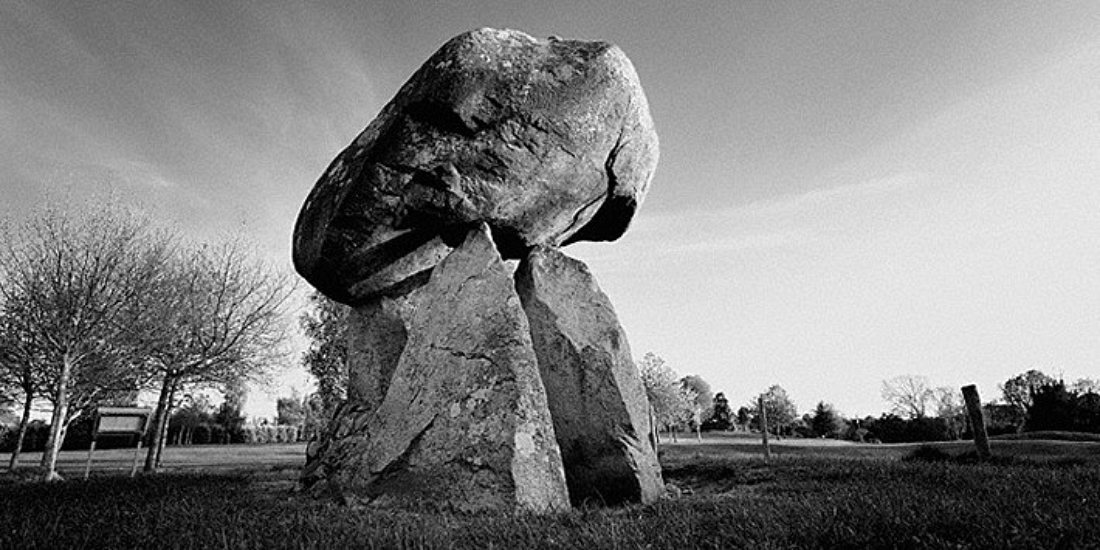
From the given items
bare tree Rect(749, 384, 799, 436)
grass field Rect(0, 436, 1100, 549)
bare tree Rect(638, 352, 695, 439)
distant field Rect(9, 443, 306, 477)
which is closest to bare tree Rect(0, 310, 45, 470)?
distant field Rect(9, 443, 306, 477)

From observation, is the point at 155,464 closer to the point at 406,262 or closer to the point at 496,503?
the point at 406,262

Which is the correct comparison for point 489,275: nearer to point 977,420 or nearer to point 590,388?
point 590,388

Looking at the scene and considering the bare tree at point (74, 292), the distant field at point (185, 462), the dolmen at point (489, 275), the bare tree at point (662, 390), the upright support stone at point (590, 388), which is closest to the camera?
the dolmen at point (489, 275)

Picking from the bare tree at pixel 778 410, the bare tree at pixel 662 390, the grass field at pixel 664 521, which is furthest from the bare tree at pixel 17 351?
the bare tree at pixel 778 410

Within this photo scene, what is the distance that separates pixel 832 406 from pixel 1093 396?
29.8 m

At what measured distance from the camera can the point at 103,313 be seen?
650 inches

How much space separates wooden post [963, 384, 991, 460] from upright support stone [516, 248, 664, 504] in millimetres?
7574

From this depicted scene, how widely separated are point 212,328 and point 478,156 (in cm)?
1889

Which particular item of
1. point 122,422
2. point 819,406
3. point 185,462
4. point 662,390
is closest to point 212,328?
point 122,422

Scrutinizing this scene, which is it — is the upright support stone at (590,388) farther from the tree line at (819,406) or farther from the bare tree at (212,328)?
the bare tree at (212,328)

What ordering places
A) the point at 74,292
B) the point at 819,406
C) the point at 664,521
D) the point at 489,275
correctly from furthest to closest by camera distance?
the point at 819,406
the point at 74,292
the point at 489,275
the point at 664,521

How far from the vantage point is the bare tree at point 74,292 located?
16359mm

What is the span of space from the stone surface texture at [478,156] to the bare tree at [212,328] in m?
14.9

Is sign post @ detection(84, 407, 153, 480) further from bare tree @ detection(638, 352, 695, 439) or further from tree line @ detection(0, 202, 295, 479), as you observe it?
bare tree @ detection(638, 352, 695, 439)
